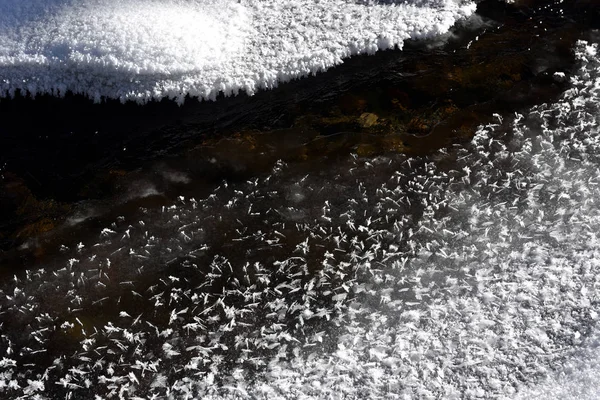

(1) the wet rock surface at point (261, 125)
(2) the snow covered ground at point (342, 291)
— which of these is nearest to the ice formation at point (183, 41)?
(1) the wet rock surface at point (261, 125)

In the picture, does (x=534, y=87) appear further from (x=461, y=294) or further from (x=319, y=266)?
(x=319, y=266)

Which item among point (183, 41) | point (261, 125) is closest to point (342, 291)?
point (261, 125)

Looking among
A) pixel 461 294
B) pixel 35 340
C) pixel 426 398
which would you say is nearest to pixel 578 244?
pixel 461 294

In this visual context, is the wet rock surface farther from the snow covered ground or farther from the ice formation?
the snow covered ground

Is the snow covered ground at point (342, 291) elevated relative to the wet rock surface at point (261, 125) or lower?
lower

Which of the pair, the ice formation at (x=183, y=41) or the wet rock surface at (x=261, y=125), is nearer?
the wet rock surface at (x=261, y=125)

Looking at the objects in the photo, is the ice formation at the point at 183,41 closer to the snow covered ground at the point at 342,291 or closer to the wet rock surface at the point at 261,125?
the wet rock surface at the point at 261,125
